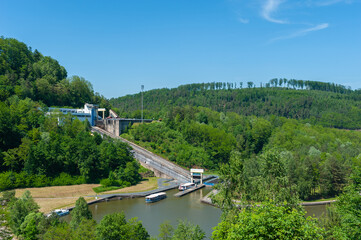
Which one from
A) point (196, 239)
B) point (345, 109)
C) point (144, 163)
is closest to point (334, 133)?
point (345, 109)

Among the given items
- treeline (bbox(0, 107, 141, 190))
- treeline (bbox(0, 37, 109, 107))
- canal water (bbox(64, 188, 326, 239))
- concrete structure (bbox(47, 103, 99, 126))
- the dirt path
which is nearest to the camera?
canal water (bbox(64, 188, 326, 239))

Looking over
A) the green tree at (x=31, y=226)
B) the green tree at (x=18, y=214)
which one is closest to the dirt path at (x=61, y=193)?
the green tree at (x=18, y=214)

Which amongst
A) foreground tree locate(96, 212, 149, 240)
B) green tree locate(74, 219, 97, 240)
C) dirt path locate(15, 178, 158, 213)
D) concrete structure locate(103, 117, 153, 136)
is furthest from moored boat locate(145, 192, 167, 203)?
concrete structure locate(103, 117, 153, 136)

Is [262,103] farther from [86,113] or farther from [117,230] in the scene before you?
[117,230]

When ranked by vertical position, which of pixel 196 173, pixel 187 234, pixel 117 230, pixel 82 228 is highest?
Answer: pixel 117 230

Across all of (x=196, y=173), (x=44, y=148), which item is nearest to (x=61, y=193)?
(x=44, y=148)

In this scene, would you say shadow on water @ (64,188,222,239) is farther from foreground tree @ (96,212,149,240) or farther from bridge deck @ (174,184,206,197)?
foreground tree @ (96,212,149,240)

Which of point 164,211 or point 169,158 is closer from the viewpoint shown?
point 164,211
